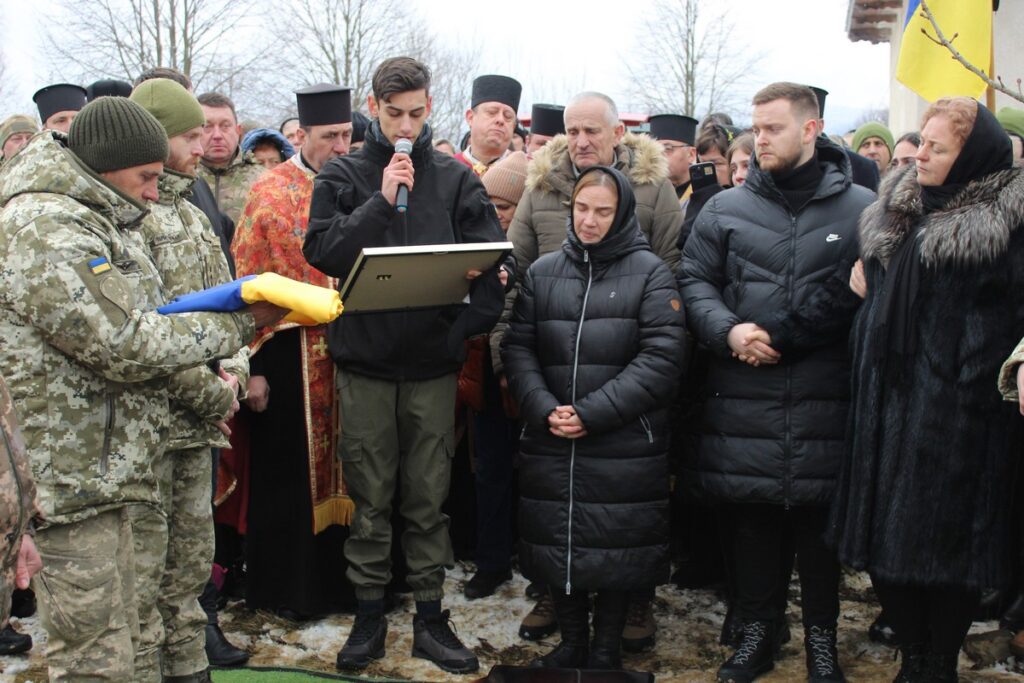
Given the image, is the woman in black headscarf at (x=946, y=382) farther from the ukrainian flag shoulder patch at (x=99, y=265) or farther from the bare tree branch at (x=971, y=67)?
the ukrainian flag shoulder patch at (x=99, y=265)

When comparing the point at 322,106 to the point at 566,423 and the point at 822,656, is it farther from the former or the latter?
the point at 822,656

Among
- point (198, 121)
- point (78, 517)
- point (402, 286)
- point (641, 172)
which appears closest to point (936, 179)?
point (641, 172)

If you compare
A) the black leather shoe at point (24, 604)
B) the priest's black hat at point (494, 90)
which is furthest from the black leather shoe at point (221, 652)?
the priest's black hat at point (494, 90)

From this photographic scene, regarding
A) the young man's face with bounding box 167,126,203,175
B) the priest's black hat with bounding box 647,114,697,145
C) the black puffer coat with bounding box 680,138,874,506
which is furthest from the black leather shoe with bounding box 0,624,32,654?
the priest's black hat with bounding box 647,114,697,145

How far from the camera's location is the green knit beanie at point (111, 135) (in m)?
3.40

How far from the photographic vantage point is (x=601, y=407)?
14.7 ft

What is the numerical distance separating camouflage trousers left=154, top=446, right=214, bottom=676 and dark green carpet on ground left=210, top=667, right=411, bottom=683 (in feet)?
1.52

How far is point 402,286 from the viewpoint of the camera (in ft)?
14.5

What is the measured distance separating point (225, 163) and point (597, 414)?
10.2 ft

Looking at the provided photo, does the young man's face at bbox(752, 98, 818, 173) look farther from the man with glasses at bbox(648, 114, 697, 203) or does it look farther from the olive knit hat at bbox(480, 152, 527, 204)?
the man with glasses at bbox(648, 114, 697, 203)

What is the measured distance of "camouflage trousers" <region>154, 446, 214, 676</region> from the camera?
13.3 feet

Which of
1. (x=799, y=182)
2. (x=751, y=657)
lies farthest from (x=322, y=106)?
(x=751, y=657)

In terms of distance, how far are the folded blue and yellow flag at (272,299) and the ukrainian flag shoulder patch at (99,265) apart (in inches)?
9.7

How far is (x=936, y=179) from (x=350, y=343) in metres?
2.49
